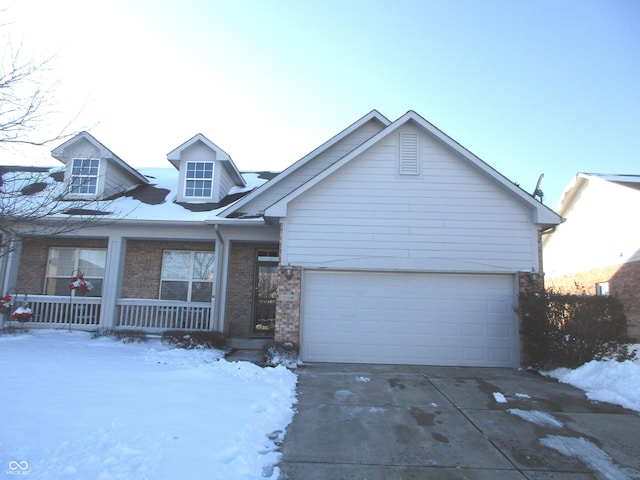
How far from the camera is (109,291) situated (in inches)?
453

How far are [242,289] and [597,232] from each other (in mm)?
14749

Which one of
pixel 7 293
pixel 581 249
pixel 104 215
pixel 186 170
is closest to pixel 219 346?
pixel 104 215

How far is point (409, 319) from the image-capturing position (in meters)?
9.64

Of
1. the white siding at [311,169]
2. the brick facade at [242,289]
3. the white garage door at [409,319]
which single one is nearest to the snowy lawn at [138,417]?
the white garage door at [409,319]

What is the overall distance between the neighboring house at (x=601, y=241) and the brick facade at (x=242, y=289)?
29.4 feet

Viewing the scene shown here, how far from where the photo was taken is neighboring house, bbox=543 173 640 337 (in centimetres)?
1442

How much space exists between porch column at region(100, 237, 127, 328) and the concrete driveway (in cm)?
656

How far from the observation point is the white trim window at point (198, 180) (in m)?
12.9

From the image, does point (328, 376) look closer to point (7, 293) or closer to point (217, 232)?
point (217, 232)

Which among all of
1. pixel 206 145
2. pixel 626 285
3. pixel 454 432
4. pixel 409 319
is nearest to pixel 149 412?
pixel 454 432

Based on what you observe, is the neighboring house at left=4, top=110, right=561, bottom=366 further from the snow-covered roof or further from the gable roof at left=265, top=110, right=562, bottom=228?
the snow-covered roof

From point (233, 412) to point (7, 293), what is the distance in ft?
34.0

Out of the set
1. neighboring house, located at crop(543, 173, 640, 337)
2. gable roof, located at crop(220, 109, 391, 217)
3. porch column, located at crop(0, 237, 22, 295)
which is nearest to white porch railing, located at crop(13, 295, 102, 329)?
porch column, located at crop(0, 237, 22, 295)

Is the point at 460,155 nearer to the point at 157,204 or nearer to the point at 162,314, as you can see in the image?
the point at 157,204
